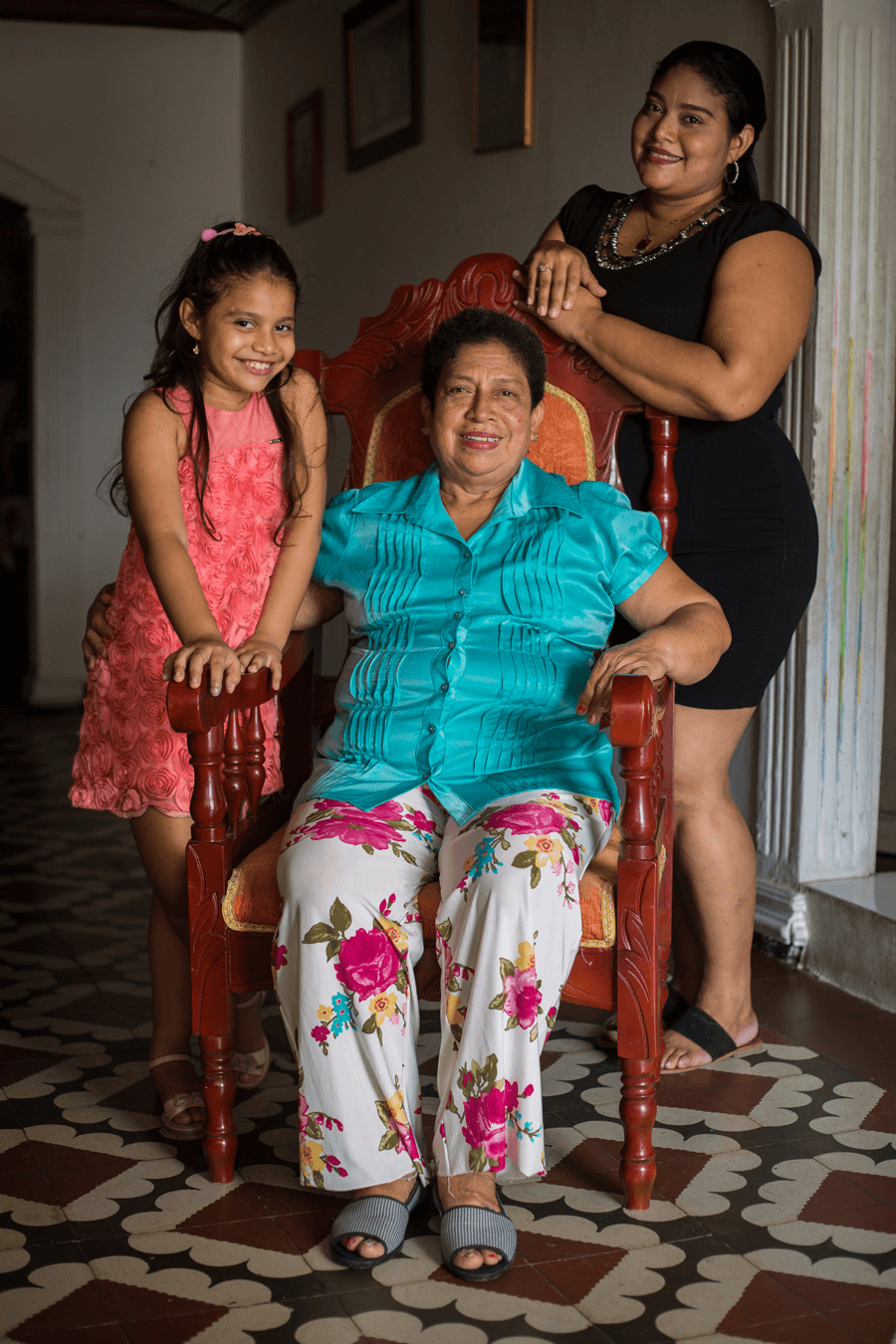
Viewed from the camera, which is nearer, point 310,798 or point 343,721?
point 310,798

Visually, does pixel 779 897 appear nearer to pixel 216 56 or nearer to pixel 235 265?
pixel 235 265

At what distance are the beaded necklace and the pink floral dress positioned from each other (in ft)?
2.28

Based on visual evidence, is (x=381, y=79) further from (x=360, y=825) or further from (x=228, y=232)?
(x=360, y=825)

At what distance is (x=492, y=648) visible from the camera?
2049 millimetres

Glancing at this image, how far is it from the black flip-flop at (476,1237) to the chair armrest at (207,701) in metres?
0.74

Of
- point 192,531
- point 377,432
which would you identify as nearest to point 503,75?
point 377,432

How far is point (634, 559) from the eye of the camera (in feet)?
6.75

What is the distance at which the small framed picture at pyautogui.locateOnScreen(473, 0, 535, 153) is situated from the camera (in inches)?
166

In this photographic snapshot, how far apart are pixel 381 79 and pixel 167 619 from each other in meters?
3.81

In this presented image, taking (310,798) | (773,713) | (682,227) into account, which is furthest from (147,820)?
(773,713)

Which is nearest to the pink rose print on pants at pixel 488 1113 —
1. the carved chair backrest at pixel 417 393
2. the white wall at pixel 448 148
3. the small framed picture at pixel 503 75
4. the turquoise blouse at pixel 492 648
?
the turquoise blouse at pixel 492 648

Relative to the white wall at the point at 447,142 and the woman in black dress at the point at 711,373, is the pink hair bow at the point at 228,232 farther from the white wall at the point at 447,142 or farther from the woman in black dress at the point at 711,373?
the white wall at the point at 447,142

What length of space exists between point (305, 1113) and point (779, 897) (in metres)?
1.62

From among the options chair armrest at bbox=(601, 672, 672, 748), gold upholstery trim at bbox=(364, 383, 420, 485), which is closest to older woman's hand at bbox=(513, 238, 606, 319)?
gold upholstery trim at bbox=(364, 383, 420, 485)
